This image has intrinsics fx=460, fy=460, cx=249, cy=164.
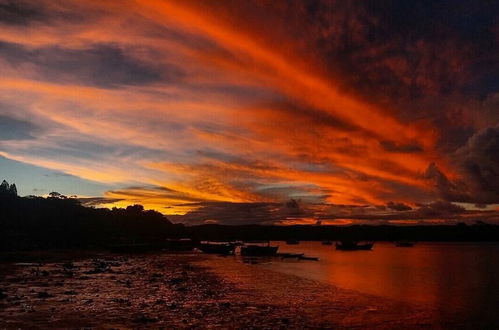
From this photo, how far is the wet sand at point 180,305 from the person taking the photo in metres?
28.7

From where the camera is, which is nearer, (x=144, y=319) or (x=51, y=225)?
(x=144, y=319)

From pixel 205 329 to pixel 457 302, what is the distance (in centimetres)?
3563

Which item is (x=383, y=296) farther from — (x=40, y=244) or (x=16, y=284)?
(x=40, y=244)

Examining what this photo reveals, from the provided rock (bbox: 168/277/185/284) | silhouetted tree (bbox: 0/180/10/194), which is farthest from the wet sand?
silhouetted tree (bbox: 0/180/10/194)

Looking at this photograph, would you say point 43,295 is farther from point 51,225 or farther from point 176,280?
point 51,225

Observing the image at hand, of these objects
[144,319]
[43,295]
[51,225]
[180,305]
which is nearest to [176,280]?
[180,305]

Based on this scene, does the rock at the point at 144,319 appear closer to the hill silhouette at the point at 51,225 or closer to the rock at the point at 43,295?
the rock at the point at 43,295

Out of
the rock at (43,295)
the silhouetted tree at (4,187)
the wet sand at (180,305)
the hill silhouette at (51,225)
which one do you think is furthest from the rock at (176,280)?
the silhouetted tree at (4,187)

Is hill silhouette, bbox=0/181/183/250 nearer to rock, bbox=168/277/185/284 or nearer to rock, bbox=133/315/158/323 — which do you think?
rock, bbox=168/277/185/284

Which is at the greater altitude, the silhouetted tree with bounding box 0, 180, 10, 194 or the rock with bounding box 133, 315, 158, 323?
the silhouetted tree with bounding box 0, 180, 10, 194

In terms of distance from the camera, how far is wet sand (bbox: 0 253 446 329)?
28.7 meters

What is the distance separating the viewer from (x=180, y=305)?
116 ft

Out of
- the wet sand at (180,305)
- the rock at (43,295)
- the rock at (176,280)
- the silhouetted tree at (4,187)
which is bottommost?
the wet sand at (180,305)

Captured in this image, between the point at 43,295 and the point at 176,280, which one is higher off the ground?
the point at 176,280
